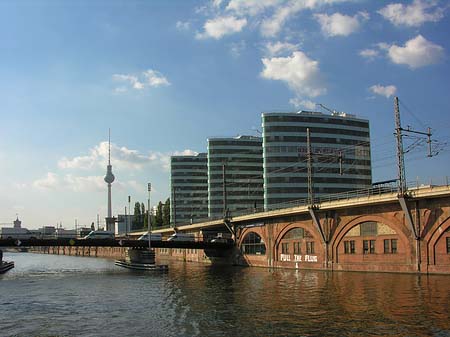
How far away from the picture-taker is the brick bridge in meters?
61.7

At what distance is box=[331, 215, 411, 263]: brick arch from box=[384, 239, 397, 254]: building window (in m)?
1.39

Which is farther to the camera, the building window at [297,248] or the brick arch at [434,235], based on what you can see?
the building window at [297,248]

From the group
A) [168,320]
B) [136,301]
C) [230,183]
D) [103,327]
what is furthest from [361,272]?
[230,183]

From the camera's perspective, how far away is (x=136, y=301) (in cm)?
4928

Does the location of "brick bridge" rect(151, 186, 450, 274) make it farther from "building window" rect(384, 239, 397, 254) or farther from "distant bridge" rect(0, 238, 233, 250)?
"distant bridge" rect(0, 238, 233, 250)

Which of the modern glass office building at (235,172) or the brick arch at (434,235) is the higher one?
the modern glass office building at (235,172)

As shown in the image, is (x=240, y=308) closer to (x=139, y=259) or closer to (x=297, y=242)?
(x=297, y=242)

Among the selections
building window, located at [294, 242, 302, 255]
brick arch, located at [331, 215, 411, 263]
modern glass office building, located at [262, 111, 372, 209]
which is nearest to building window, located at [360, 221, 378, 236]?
brick arch, located at [331, 215, 411, 263]

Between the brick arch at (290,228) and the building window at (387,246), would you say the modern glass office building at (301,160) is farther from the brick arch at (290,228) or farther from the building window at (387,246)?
the building window at (387,246)

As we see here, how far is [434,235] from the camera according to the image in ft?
202

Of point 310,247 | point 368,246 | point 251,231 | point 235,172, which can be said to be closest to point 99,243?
point 251,231

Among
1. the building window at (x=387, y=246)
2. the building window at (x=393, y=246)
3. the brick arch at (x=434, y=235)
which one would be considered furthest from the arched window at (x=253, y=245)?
the brick arch at (x=434, y=235)

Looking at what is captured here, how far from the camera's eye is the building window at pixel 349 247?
2889 inches

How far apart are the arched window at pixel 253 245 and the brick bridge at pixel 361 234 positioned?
19 centimetres
